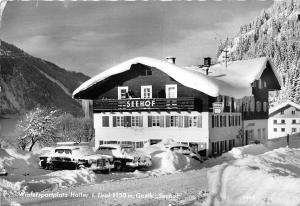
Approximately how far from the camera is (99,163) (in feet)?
56.9

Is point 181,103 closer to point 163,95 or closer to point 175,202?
point 163,95

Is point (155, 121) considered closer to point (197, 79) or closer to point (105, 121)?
Answer: point (105, 121)

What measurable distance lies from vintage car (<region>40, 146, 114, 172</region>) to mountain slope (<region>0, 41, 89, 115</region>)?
10.5 ft

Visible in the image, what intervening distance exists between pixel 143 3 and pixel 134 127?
33.2 ft

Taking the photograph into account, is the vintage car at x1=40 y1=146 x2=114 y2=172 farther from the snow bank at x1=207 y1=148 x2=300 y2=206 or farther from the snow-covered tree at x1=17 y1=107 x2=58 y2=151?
the snow-covered tree at x1=17 y1=107 x2=58 y2=151

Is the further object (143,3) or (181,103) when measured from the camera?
(181,103)

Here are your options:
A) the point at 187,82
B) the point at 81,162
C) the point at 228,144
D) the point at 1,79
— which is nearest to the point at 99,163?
the point at 81,162

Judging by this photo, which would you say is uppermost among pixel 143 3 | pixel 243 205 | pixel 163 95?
pixel 143 3

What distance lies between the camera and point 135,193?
12664 mm

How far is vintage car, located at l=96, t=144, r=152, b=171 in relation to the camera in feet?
60.1

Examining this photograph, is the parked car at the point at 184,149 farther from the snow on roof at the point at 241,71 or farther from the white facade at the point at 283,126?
the white facade at the point at 283,126

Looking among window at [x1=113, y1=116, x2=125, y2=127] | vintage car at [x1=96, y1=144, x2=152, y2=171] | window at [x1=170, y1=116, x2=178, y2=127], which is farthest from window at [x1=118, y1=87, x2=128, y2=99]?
vintage car at [x1=96, y1=144, x2=152, y2=171]

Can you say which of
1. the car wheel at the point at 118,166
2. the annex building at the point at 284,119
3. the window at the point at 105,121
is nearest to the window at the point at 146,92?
the window at the point at 105,121

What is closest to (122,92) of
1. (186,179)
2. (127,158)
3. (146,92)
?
(146,92)
